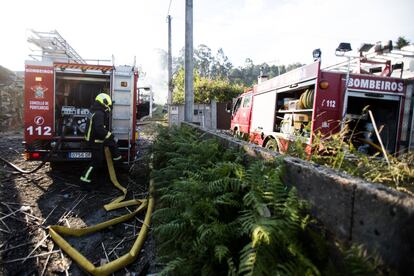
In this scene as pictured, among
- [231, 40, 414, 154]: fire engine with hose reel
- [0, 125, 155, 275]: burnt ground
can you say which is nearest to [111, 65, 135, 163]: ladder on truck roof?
[0, 125, 155, 275]: burnt ground

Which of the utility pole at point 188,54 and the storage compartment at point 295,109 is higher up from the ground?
the utility pole at point 188,54

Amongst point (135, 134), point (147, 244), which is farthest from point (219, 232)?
point (135, 134)

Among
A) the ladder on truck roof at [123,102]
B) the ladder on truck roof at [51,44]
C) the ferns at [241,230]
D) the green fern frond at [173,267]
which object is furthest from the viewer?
the ladder on truck roof at [51,44]

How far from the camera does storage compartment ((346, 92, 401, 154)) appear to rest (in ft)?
21.4

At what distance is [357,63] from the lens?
24.7 ft

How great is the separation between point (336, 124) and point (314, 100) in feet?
2.33

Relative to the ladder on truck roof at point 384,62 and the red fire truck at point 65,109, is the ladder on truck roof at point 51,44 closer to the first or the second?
the red fire truck at point 65,109

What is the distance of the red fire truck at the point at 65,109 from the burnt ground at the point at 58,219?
27.1 inches

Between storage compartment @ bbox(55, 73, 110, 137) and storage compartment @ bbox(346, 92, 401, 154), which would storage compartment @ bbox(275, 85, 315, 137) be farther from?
storage compartment @ bbox(55, 73, 110, 137)

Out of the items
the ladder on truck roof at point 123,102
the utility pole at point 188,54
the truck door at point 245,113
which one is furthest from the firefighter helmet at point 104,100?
the truck door at point 245,113

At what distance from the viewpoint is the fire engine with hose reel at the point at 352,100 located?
244 inches

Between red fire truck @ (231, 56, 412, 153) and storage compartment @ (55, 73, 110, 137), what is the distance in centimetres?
449

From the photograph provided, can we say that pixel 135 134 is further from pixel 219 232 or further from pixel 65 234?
pixel 219 232

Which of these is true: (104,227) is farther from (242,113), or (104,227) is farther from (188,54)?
(242,113)
